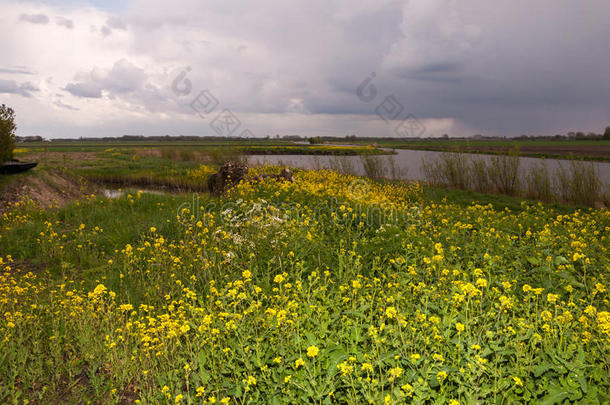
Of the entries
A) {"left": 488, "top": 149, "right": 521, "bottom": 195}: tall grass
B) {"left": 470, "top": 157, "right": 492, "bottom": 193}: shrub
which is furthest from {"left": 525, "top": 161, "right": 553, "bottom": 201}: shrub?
{"left": 470, "top": 157, "right": 492, "bottom": 193}: shrub

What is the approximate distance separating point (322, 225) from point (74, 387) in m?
4.71

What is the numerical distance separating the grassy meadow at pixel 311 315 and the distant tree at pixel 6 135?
7386 millimetres

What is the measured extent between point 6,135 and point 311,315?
1802 cm

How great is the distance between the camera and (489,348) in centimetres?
283

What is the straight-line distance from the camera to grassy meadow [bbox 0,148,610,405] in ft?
9.05

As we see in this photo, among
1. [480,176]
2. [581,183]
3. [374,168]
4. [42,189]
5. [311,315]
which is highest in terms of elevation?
[374,168]

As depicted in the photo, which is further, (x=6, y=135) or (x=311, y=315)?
(x=6, y=135)

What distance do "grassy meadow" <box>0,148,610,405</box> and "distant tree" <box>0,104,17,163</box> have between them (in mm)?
7386

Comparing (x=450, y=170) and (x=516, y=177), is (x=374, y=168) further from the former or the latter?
(x=516, y=177)

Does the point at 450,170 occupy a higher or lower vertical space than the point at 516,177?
higher

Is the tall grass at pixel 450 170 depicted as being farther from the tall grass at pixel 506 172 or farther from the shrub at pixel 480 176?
the tall grass at pixel 506 172

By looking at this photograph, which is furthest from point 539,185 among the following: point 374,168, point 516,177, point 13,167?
point 13,167

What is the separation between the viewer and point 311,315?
12.3 feet

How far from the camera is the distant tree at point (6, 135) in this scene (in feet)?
49.4
